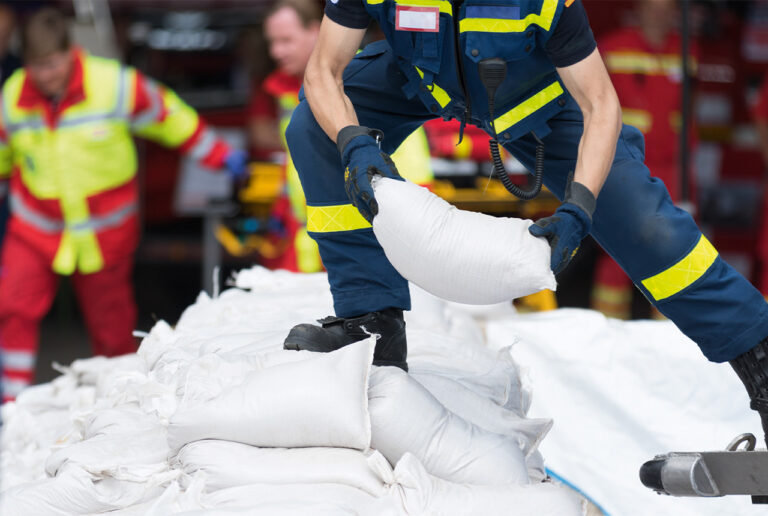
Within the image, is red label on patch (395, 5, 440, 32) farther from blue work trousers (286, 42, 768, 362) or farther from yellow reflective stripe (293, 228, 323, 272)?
yellow reflective stripe (293, 228, 323, 272)

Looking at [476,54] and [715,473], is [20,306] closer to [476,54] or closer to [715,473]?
[476,54]

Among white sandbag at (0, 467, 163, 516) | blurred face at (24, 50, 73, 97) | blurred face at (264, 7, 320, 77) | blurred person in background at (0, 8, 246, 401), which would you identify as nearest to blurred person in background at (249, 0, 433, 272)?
blurred face at (264, 7, 320, 77)

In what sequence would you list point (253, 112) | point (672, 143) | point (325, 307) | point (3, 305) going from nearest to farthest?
1. point (325, 307)
2. point (3, 305)
3. point (672, 143)
4. point (253, 112)

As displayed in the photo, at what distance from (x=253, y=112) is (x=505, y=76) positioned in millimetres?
4136

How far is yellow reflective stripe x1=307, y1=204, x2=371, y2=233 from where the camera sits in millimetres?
2482

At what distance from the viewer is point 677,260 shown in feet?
7.49

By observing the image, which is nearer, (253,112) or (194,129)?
(194,129)

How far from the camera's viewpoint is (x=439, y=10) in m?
2.17

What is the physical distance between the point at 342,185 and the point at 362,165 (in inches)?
12.6

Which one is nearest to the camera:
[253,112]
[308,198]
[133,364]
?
[308,198]

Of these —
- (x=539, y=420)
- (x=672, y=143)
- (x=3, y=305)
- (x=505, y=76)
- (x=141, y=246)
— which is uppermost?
(x=505, y=76)

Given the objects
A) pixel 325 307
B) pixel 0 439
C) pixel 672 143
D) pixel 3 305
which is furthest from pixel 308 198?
pixel 672 143

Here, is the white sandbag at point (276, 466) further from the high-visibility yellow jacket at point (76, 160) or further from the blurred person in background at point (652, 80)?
the blurred person in background at point (652, 80)

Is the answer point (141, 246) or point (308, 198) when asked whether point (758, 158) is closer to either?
point (141, 246)
